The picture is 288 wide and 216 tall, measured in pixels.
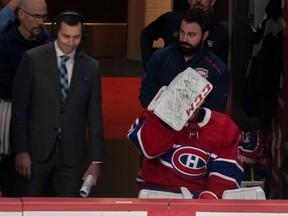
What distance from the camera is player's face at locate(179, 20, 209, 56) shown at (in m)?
5.99

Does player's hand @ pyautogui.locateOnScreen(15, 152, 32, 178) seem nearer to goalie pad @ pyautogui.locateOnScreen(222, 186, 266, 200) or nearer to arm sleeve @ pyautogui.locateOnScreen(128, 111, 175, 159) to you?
arm sleeve @ pyautogui.locateOnScreen(128, 111, 175, 159)

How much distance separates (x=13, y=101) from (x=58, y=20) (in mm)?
575

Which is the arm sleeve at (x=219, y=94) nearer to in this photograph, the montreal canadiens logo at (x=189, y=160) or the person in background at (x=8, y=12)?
the montreal canadiens logo at (x=189, y=160)

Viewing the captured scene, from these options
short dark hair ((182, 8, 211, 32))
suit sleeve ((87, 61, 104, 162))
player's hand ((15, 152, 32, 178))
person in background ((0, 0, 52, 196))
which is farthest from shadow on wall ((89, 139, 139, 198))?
short dark hair ((182, 8, 211, 32))

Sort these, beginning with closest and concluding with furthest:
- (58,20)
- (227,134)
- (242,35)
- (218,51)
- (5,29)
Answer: (227,134)
(58,20)
(5,29)
(218,51)
(242,35)

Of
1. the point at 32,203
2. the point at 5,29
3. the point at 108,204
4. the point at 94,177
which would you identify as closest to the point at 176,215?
the point at 108,204

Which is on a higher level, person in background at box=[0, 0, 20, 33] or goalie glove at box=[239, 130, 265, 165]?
person in background at box=[0, 0, 20, 33]

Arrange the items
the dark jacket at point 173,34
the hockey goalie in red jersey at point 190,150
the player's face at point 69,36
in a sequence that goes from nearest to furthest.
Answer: the hockey goalie in red jersey at point 190,150 → the player's face at point 69,36 → the dark jacket at point 173,34

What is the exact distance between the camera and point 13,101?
236 inches

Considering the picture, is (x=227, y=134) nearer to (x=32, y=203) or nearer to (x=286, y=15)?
(x=32, y=203)

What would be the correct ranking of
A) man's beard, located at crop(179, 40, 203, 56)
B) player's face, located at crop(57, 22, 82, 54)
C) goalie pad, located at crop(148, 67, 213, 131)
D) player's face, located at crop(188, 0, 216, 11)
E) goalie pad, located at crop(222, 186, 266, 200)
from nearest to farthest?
goalie pad, located at crop(222, 186, 266, 200) < goalie pad, located at crop(148, 67, 213, 131) < player's face, located at crop(57, 22, 82, 54) < man's beard, located at crop(179, 40, 203, 56) < player's face, located at crop(188, 0, 216, 11)

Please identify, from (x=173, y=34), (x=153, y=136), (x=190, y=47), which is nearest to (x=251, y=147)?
(x=173, y=34)

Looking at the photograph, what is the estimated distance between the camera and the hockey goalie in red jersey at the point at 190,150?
510cm

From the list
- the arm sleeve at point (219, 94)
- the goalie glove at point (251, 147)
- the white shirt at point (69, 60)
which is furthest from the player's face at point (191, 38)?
the goalie glove at point (251, 147)
